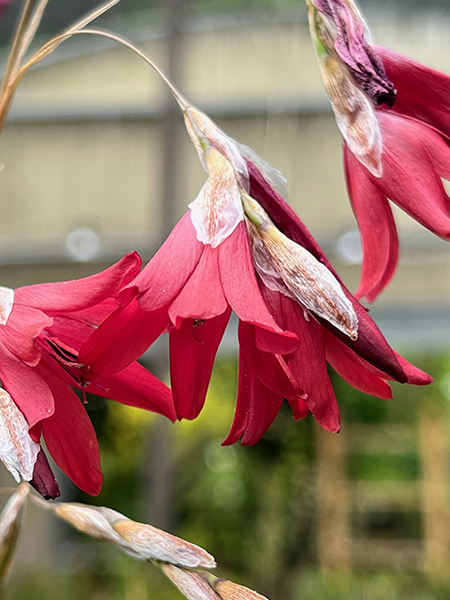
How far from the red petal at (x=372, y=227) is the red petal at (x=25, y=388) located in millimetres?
123

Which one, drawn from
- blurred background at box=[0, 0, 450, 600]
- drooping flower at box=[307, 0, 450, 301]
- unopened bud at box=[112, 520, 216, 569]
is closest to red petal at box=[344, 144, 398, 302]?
drooping flower at box=[307, 0, 450, 301]

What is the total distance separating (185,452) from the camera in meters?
3.73

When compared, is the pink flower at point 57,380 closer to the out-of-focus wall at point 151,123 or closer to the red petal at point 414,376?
the red petal at point 414,376

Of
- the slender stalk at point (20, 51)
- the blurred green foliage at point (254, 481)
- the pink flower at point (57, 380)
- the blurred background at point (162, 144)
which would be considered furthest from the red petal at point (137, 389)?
the blurred green foliage at point (254, 481)

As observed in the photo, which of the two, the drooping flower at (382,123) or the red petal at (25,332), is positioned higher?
the drooping flower at (382,123)

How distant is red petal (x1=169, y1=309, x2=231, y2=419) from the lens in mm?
234

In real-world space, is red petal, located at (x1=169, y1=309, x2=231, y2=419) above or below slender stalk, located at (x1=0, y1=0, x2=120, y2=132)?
below

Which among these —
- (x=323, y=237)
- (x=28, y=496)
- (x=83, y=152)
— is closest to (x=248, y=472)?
(x=323, y=237)

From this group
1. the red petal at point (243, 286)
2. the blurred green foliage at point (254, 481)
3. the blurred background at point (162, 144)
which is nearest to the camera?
the red petal at point (243, 286)

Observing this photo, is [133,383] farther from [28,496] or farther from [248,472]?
[248,472]

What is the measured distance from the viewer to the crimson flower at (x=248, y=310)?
0.21 metres

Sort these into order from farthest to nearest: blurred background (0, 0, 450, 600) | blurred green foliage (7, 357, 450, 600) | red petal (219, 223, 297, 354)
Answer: blurred green foliage (7, 357, 450, 600)
blurred background (0, 0, 450, 600)
red petal (219, 223, 297, 354)

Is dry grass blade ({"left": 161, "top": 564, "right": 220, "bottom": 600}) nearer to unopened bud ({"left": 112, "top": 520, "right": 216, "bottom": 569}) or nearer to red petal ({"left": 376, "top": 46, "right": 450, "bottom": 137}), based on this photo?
unopened bud ({"left": 112, "top": 520, "right": 216, "bottom": 569})

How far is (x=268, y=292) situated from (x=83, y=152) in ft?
5.56
